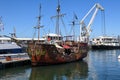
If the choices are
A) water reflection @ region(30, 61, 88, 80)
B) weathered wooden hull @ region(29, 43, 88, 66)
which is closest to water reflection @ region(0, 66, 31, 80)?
water reflection @ region(30, 61, 88, 80)

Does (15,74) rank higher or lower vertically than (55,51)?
A: lower

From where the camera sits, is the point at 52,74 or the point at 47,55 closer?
the point at 52,74

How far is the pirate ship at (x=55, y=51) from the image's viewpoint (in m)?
45.1

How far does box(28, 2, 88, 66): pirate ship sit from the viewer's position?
45094mm

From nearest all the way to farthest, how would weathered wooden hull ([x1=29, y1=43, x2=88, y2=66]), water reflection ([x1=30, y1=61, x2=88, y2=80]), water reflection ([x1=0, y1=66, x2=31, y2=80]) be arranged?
1. water reflection ([x1=30, y1=61, x2=88, y2=80])
2. water reflection ([x1=0, y1=66, x2=31, y2=80])
3. weathered wooden hull ([x1=29, y1=43, x2=88, y2=66])

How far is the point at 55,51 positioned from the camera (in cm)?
4706

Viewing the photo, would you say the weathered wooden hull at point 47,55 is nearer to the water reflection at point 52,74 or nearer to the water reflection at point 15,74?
the water reflection at point 52,74

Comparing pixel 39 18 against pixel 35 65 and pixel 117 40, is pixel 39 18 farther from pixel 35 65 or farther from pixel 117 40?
pixel 117 40

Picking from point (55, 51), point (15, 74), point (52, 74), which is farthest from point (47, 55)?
point (15, 74)

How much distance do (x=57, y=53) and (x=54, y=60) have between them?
129cm

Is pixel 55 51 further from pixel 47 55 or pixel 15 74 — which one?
pixel 15 74

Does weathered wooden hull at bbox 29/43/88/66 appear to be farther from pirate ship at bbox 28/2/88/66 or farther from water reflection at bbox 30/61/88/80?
water reflection at bbox 30/61/88/80

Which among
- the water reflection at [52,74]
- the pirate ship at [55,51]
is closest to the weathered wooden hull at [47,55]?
the pirate ship at [55,51]

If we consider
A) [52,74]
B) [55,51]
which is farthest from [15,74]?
[55,51]
